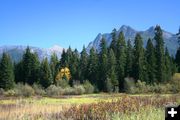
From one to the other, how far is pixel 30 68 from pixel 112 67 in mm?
18994

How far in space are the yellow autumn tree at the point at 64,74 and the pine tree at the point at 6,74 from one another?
423 inches

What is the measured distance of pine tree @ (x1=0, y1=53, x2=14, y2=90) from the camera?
7488 centimetres

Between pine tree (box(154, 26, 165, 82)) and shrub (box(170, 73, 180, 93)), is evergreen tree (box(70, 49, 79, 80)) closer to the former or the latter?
pine tree (box(154, 26, 165, 82))

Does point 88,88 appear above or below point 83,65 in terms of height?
below

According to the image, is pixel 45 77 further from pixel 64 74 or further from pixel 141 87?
pixel 141 87

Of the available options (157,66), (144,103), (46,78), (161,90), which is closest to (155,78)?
(157,66)

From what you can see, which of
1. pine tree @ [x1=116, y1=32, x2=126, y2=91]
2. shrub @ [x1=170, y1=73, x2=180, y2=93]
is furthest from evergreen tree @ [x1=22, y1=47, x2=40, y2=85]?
shrub @ [x1=170, y1=73, x2=180, y2=93]

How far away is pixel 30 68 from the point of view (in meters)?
83.2

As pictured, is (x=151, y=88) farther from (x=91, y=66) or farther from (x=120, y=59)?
(x=91, y=66)

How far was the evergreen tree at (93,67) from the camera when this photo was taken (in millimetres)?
78688

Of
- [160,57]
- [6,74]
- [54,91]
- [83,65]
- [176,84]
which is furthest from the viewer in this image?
[83,65]

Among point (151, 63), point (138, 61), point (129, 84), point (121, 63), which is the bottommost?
point (129, 84)

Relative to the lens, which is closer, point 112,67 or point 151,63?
point 151,63

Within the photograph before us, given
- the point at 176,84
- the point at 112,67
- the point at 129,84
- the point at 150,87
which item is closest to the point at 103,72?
the point at 112,67
